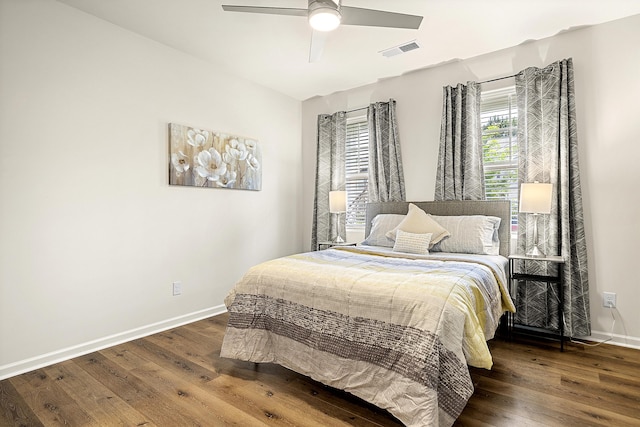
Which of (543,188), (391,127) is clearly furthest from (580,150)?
(391,127)

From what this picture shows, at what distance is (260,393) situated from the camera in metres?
2.05

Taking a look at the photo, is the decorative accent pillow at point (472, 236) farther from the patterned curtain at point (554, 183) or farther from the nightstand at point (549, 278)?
the patterned curtain at point (554, 183)

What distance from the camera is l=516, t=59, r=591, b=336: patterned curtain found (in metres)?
2.89

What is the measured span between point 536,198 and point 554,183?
317 millimetres

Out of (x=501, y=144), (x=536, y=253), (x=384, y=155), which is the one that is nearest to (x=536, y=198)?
(x=536, y=253)

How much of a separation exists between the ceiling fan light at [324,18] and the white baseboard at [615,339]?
3328 millimetres

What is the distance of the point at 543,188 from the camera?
2.80 meters

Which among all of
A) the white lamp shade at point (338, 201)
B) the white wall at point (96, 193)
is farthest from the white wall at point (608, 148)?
the white wall at point (96, 193)

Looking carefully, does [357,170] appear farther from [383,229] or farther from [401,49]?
[401,49]

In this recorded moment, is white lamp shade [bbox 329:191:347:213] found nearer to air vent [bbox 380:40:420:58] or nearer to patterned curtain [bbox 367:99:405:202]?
patterned curtain [bbox 367:99:405:202]

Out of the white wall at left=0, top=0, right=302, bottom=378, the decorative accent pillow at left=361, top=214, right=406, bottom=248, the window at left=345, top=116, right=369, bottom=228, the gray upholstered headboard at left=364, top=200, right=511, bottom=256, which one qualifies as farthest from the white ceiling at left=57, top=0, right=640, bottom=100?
the decorative accent pillow at left=361, top=214, right=406, bottom=248

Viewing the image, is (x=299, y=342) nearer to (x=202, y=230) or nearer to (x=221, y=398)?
(x=221, y=398)

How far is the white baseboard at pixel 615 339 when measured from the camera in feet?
8.99

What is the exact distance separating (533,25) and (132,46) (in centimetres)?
355
